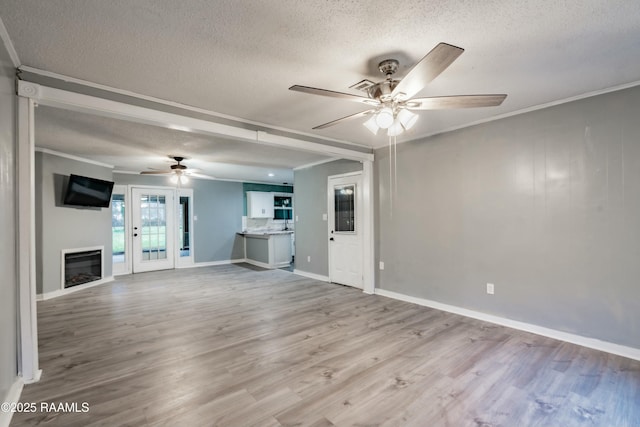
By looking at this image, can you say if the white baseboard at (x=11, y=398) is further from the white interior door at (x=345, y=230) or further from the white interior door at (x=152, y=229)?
the white interior door at (x=152, y=229)

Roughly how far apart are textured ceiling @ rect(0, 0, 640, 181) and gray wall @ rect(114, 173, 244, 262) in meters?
5.30

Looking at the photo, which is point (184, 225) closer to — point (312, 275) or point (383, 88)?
point (312, 275)

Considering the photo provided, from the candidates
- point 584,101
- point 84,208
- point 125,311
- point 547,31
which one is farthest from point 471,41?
point 84,208

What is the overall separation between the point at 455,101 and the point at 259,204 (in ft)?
23.4

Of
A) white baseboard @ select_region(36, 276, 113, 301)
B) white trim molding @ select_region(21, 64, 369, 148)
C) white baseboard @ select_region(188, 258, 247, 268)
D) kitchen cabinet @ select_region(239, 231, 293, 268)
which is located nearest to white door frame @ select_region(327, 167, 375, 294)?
white trim molding @ select_region(21, 64, 369, 148)

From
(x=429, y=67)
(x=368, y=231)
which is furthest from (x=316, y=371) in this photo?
(x=368, y=231)

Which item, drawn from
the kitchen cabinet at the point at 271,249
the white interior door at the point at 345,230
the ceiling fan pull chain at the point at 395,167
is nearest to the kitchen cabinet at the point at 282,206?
the kitchen cabinet at the point at 271,249

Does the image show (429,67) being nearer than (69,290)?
Yes

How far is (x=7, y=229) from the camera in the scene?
1.99 m

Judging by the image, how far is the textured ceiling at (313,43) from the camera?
5.58 feet

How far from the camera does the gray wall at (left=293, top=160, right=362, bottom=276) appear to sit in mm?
5871

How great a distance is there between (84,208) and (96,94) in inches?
155

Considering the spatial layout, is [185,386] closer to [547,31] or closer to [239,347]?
[239,347]

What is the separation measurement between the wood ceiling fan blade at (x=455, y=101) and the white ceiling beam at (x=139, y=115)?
77.0 inches
